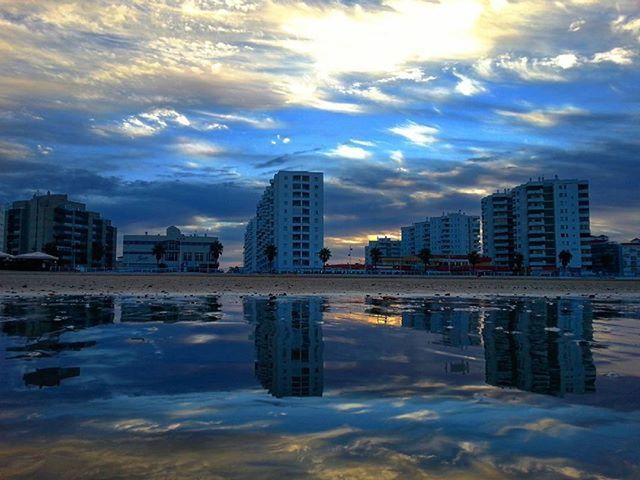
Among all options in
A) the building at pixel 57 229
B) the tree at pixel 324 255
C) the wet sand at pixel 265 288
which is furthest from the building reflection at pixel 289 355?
the building at pixel 57 229

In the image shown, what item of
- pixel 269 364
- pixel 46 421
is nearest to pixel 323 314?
pixel 269 364

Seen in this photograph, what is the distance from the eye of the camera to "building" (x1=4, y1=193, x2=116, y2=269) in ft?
567

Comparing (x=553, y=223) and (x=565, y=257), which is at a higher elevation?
(x=553, y=223)

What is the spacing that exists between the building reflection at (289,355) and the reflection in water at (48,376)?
3.15 metres

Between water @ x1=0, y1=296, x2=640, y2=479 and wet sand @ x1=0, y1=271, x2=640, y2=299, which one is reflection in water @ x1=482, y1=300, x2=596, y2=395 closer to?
water @ x1=0, y1=296, x2=640, y2=479

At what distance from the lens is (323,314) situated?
20656 mm

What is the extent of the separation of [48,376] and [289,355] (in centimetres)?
451

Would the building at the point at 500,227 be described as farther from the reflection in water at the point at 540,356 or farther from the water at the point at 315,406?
the water at the point at 315,406

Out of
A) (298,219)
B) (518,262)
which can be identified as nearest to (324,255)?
(298,219)

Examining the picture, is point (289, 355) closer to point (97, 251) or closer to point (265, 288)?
point (265, 288)

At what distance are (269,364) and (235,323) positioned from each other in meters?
7.37

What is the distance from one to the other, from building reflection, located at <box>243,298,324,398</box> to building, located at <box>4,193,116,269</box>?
170 metres

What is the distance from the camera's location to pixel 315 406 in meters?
6.76

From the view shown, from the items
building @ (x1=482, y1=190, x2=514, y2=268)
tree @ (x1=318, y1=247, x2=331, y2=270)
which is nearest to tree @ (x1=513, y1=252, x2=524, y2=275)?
building @ (x1=482, y1=190, x2=514, y2=268)
